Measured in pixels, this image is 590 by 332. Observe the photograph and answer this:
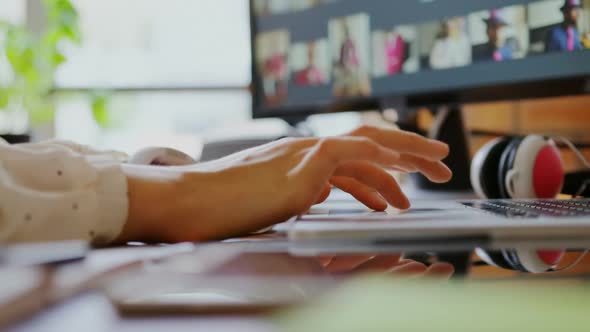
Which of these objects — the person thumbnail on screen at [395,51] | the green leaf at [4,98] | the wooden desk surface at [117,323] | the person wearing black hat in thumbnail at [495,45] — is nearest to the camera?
the wooden desk surface at [117,323]

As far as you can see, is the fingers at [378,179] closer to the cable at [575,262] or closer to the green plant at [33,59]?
the cable at [575,262]

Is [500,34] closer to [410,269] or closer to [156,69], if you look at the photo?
[410,269]

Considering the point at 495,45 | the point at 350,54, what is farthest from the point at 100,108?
the point at 495,45

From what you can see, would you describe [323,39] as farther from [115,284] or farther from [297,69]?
[115,284]

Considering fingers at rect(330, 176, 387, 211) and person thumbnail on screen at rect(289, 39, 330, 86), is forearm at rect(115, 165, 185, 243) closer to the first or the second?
fingers at rect(330, 176, 387, 211)

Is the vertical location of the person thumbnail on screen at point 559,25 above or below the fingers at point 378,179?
above

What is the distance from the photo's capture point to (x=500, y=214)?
39cm

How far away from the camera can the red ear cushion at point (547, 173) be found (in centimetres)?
67

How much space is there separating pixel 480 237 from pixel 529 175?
0.40 meters

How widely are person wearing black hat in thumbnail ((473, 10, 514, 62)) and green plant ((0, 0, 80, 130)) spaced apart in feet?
6.54

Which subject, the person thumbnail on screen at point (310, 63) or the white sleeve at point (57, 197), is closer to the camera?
the white sleeve at point (57, 197)

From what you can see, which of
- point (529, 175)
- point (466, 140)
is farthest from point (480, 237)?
point (466, 140)

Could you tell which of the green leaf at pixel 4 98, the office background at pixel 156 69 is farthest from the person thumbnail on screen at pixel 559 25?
the office background at pixel 156 69

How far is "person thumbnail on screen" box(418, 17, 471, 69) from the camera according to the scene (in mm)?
819
